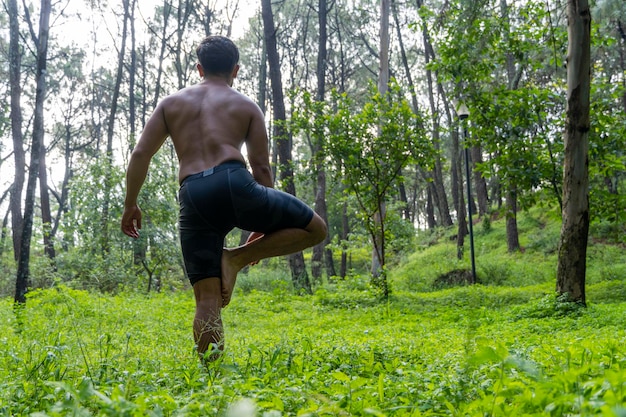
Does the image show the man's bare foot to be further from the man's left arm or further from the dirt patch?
the dirt patch

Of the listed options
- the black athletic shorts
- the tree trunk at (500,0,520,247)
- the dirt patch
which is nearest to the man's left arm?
the black athletic shorts

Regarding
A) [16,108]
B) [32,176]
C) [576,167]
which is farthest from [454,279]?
[16,108]

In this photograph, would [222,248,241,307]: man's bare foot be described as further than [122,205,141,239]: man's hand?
No

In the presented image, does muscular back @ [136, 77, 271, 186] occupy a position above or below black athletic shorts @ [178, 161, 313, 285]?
above

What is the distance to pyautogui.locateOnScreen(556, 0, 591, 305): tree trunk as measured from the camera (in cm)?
719

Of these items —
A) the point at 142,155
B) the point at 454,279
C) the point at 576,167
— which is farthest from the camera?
the point at 454,279

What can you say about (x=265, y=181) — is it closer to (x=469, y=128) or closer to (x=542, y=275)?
(x=469, y=128)

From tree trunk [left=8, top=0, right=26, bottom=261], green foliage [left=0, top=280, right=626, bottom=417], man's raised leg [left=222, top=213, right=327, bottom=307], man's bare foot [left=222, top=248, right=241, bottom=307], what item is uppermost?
tree trunk [left=8, top=0, right=26, bottom=261]

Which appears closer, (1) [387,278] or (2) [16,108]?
(1) [387,278]

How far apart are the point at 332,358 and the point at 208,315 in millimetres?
777

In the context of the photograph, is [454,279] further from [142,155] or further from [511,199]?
[142,155]

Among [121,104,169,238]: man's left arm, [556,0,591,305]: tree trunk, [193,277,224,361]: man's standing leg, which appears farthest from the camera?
[556,0,591,305]: tree trunk

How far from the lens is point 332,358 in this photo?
3.28 m

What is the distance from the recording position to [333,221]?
3622 centimetres
